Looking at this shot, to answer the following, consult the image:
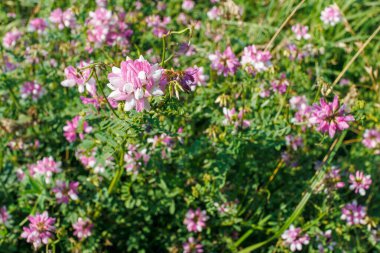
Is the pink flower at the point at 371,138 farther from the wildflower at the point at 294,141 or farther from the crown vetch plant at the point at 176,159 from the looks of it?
the wildflower at the point at 294,141

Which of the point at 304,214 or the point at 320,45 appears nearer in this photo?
the point at 304,214

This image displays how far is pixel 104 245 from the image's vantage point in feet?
9.91

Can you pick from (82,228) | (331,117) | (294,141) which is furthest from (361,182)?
(82,228)

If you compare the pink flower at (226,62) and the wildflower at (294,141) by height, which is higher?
the pink flower at (226,62)

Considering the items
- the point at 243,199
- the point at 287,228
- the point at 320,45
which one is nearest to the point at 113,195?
the point at 243,199

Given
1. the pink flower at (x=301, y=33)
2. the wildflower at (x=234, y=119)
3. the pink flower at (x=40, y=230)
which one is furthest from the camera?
the pink flower at (x=301, y=33)

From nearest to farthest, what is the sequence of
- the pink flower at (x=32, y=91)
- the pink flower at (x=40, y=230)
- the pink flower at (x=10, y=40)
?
1. the pink flower at (x=40, y=230)
2. the pink flower at (x=32, y=91)
3. the pink flower at (x=10, y=40)

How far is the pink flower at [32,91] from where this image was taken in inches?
122

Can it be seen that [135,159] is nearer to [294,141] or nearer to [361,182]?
[294,141]

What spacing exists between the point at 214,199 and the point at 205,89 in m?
0.66

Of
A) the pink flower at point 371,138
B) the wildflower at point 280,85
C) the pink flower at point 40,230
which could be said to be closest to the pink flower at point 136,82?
the pink flower at point 40,230

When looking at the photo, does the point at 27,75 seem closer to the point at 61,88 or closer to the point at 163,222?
the point at 61,88

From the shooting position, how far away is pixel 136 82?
174cm

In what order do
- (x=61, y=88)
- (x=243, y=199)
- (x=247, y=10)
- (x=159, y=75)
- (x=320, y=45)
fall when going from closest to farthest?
(x=159, y=75) → (x=243, y=199) → (x=61, y=88) → (x=320, y=45) → (x=247, y=10)
